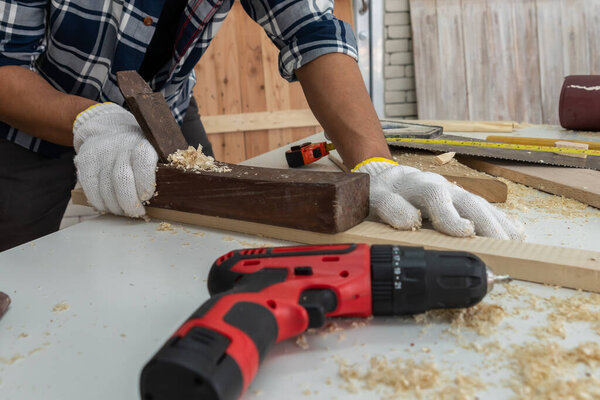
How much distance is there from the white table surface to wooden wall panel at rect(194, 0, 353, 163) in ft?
8.23

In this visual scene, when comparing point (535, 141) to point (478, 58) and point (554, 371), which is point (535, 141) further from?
point (478, 58)

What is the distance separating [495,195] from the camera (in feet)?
3.80

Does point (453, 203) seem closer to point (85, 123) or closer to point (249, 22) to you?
point (85, 123)

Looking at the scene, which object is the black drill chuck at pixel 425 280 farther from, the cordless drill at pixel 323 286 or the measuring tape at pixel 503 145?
the measuring tape at pixel 503 145

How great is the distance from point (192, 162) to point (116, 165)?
0.16 meters

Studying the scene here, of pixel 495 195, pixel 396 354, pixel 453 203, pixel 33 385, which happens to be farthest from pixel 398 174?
pixel 33 385

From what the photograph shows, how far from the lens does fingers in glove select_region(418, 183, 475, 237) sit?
0.86 meters

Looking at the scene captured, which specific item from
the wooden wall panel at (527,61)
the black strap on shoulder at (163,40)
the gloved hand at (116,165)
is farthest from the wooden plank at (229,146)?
the gloved hand at (116,165)

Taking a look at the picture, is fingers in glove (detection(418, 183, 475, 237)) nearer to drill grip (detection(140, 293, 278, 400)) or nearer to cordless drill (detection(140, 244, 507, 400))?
cordless drill (detection(140, 244, 507, 400))

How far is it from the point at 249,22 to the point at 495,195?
8.31ft

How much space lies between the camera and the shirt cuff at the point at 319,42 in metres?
1.34

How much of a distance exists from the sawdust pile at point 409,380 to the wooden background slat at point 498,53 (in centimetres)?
319

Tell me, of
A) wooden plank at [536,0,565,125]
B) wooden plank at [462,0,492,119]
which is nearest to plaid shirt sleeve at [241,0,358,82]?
wooden plank at [462,0,492,119]

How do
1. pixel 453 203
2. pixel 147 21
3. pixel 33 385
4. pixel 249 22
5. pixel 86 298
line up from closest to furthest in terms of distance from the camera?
pixel 33 385 → pixel 86 298 → pixel 453 203 → pixel 147 21 → pixel 249 22
